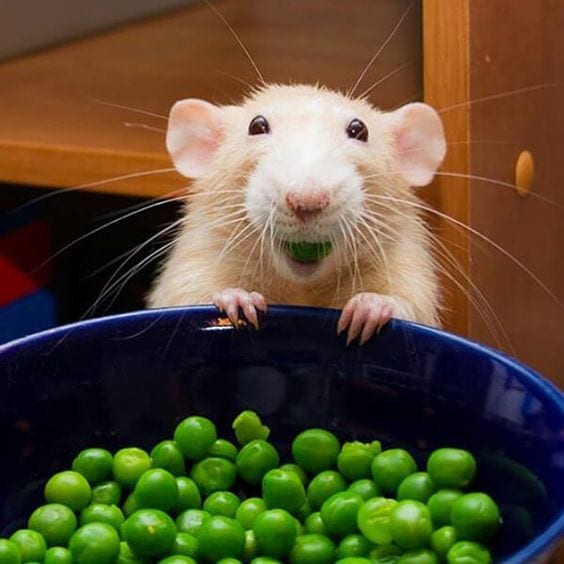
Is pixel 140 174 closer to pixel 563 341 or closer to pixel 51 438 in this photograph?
pixel 51 438

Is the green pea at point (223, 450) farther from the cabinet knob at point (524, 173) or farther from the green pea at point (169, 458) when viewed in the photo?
the cabinet knob at point (524, 173)

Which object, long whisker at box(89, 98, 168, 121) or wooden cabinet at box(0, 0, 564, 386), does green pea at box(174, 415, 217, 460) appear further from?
long whisker at box(89, 98, 168, 121)

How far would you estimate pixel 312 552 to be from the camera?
39.8 inches

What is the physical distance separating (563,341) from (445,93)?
53cm

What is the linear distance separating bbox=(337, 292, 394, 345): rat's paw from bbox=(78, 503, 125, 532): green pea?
24 cm

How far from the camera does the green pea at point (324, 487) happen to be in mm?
1086

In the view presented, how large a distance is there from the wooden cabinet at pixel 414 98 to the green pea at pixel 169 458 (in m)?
0.34

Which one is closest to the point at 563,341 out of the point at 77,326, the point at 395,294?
the point at 395,294

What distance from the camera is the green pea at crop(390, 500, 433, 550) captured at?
94cm

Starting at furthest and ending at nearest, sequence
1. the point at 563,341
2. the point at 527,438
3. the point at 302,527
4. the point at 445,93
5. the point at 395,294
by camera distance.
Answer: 1. the point at 563,341
2. the point at 445,93
3. the point at 395,294
4. the point at 302,527
5. the point at 527,438

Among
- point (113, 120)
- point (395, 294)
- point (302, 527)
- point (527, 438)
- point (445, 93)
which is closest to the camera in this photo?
point (527, 438)

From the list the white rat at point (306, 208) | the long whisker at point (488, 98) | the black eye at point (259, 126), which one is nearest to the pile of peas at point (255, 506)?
the white rat at point (306, 208)

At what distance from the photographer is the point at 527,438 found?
3.19 feet

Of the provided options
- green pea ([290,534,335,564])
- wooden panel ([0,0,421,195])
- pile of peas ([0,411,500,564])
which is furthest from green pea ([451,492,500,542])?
wooden panel ([0,0,421,195])
